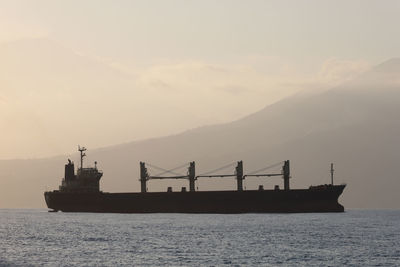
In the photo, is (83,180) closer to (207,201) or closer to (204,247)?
(207,201)

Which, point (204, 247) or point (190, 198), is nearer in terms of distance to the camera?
point (204, 247)

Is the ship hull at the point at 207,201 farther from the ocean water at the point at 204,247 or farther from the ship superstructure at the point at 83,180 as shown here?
the ocean water at the point at 204,247

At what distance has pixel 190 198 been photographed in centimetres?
13338

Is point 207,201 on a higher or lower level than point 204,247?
higher

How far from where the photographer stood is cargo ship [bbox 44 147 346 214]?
124 metres

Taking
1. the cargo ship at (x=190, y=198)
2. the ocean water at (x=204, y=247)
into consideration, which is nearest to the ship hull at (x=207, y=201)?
the cargo ship at (x=190, y=198)

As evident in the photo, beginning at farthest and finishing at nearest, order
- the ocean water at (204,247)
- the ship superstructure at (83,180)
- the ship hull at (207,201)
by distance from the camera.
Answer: the ship superstructure at (83,180) < the ship hull at (207,201) < the ocean water at (204,247)

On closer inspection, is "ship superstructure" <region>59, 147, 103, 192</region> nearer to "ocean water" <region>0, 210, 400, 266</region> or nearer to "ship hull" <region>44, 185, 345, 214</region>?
"ship hull" <region>44, 185, 345, 214</region>

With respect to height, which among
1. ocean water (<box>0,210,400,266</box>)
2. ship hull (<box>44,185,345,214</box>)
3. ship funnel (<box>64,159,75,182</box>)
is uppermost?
ship funnel (<box>64,159,75,182</box>)

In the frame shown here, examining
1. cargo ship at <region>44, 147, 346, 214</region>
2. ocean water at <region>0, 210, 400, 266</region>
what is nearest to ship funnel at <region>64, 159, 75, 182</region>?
cargo ship at <region>44, 147, 346, 214</region>

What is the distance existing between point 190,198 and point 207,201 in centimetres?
319

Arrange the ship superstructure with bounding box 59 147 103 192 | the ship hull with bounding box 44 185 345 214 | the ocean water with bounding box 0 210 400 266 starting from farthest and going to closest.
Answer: the ship superstructure with bounding box 59 147 103 192
the ship hull with bounding box 44 185 345 214
the ocean water with bounding box 0 210 400 266

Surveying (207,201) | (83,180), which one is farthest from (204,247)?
(83,180)

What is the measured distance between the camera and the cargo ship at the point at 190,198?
123938mm
